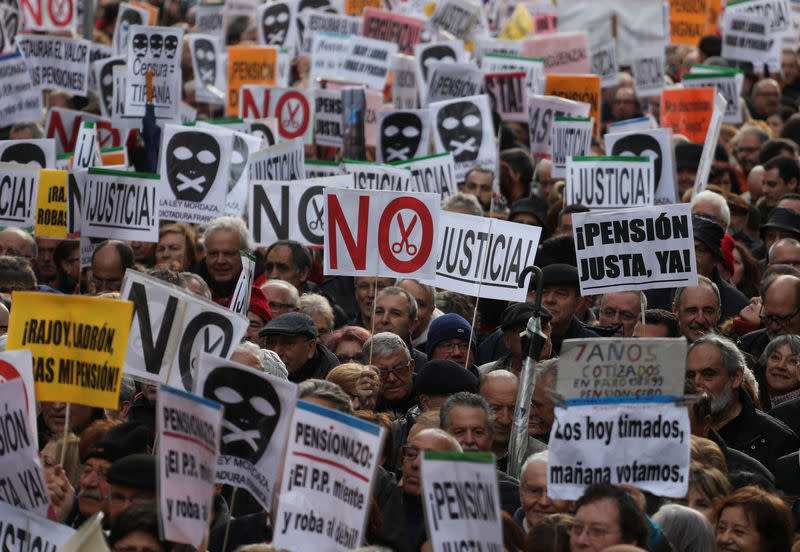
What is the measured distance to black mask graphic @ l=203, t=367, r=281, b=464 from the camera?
662 centimetres

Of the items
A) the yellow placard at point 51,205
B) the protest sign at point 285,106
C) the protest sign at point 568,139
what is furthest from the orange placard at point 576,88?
the yellow placard at point 51,205

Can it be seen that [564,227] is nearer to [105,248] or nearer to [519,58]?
[105,248]

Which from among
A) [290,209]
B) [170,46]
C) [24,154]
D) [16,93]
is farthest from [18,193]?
[16,93]

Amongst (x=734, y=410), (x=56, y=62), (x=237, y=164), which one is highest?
(x=56, y=62)

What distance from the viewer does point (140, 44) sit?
14656 millimetres

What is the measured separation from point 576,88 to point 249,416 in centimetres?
1026

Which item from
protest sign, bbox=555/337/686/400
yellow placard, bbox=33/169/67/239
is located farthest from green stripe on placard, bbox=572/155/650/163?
protest sign, bbox=555/337/686/400

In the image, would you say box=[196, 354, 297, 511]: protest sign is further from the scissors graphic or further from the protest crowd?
the scissors graphic

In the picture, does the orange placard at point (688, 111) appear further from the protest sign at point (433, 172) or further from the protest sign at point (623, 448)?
the protest sign at point (623, 448)

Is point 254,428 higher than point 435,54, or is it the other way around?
point 435,54

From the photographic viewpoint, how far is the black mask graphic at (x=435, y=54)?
58.4 feet

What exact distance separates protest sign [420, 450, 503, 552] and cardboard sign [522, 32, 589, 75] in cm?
1334

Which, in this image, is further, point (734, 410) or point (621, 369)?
point (734, 410)

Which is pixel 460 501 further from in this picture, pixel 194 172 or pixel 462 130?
pixel 462 130
